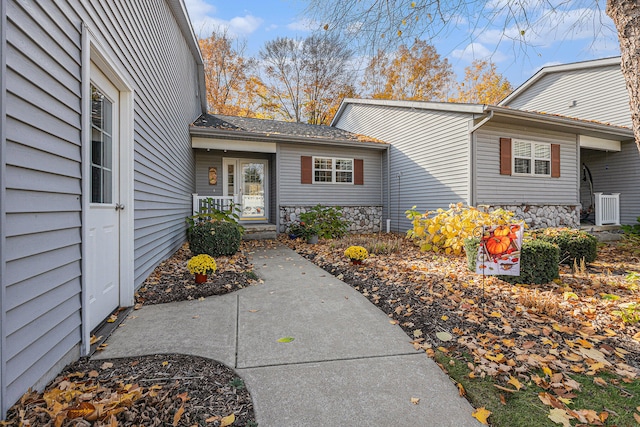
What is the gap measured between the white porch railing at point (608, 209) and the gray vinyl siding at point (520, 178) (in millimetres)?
1032

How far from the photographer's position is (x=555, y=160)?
28.3ft

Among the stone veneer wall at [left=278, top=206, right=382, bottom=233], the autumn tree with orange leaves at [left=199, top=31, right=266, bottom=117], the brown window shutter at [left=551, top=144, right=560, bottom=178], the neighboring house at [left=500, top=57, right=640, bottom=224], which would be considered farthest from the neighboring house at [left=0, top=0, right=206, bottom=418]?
the autumn tree with orange leaves at [left=199, top=31, right=266, bottom=117]

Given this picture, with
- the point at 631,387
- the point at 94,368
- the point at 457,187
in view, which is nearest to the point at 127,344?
the point at 94,368

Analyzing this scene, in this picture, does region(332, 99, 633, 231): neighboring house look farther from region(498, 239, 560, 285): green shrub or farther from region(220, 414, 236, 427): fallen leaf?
region(220, 414, 236, 427): fallen leaf

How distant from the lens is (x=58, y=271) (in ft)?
6.23

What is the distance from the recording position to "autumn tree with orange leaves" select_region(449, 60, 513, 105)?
1714 cm

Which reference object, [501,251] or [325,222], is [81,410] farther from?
[325,222]

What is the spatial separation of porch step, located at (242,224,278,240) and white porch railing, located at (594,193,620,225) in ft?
31.9

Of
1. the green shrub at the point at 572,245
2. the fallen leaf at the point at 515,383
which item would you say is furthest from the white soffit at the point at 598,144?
the fallen leaf at the point at 515,383

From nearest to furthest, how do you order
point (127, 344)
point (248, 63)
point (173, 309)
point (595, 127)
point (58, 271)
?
1. point (58, 271)
2. point (127, 344)
3. point (173, 309)
4. point (595, 127)
5. point (248, 63)

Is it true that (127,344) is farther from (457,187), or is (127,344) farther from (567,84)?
(567,84)

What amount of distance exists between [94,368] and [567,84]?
14.6 m

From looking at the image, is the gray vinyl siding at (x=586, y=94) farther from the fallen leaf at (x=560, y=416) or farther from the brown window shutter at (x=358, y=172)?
the fallen leaf at (x=560, y=416)

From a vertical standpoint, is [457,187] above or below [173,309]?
above
